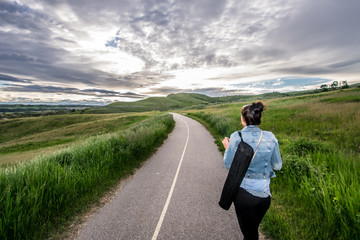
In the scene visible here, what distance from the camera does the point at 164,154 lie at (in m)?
9.94

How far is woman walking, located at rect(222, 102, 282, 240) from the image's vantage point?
2143 millimetres

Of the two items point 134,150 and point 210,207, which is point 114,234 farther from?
point 134,150

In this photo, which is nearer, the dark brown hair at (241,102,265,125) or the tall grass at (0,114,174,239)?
the dark brown hair at (241,102,265,125)

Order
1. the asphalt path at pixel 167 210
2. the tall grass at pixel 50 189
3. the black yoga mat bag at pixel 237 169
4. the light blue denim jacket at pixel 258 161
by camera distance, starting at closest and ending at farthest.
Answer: the black yoga mat bag at pixel 237 169 → the light blue denim jacket at pixel 258 161 → the tall grass at pixel 50 189 → the asphalt path at pixel 167 210

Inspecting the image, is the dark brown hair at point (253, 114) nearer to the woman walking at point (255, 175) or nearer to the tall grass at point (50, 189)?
the woman walking at point (255, 175)

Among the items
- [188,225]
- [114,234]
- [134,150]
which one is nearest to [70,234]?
[114,234]

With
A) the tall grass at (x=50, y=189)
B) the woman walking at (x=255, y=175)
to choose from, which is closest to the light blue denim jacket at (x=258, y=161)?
the woman walking at (x=255, y=175)

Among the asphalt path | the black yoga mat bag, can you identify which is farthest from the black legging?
the asphalt path

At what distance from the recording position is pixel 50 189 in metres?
4.06

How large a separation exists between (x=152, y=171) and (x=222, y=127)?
10259 mm

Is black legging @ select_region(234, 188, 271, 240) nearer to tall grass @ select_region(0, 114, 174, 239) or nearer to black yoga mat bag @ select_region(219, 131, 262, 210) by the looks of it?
black yoga mat bag @ select_region(219, 131, 262, 210)

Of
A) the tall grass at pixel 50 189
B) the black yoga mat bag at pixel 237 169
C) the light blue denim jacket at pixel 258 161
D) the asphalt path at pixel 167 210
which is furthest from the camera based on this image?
the asphalt path at pixel 167 210

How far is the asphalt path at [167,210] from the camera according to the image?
3568mm

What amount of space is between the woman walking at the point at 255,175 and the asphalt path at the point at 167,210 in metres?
1.72
